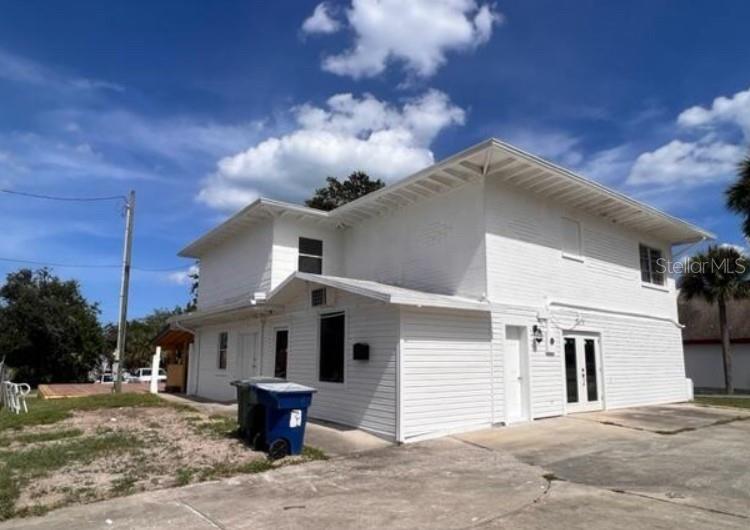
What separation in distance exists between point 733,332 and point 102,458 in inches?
1264

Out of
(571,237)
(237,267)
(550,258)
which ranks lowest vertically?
(550,258)

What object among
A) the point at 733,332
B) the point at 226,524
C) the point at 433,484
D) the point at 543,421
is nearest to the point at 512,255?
the point at 543,421

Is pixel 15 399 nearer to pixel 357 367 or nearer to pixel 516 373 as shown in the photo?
pixel 357 367

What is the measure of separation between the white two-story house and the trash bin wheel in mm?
2268

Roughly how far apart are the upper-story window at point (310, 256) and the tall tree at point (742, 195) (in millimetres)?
14296

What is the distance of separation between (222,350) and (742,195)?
18819 mm

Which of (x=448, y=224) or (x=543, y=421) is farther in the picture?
(x=448, y=224)

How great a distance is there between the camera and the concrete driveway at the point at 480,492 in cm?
545

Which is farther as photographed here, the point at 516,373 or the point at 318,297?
the point at 318,297

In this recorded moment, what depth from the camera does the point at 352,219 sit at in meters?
17.0

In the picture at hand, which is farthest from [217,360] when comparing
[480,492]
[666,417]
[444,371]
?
[480,492]

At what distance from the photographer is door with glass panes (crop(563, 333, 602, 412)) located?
13.7 metres

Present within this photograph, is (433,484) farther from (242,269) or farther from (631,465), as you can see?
(242,269)

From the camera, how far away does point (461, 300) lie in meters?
11.6
